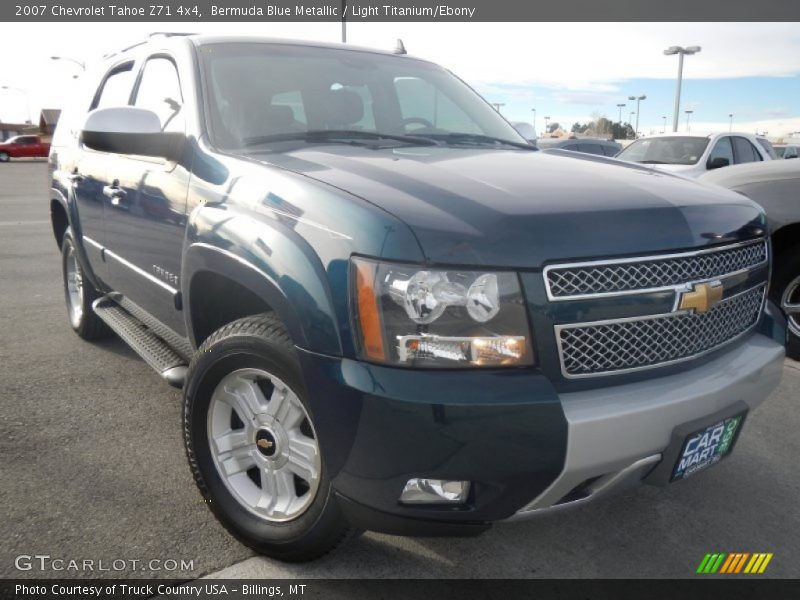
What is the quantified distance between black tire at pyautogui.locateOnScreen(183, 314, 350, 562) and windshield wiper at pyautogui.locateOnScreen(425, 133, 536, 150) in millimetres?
1441

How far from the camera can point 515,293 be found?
1954 millimetres

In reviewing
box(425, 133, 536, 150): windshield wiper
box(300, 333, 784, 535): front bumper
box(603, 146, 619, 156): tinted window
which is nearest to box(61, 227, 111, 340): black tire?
box(425, 133, 536, 150): windshield wiper

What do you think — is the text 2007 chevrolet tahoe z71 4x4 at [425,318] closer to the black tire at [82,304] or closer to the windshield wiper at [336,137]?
the windshield wiper at [336,137]

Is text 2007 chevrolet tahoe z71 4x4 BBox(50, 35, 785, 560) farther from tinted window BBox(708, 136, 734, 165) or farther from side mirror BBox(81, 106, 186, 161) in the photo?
tinted window BBox(708, 136, 734, 165)

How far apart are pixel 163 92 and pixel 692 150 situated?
32.8 ft

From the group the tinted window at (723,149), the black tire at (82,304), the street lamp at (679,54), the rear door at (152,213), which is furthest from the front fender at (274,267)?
the street lamp at (679,54)

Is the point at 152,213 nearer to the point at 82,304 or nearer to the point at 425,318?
the point at 425,318

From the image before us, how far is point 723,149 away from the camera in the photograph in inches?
450

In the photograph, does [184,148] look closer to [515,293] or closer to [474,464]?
[515,293]

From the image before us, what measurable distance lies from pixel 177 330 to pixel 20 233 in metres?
9.70

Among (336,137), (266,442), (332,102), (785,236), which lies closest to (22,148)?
(332,102)

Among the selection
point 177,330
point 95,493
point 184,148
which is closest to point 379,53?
point 184,148

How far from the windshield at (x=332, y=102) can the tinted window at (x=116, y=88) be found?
96 cm

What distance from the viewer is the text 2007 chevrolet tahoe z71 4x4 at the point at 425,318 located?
193 cm
